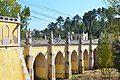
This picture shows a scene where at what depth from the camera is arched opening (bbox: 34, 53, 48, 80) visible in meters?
33.2

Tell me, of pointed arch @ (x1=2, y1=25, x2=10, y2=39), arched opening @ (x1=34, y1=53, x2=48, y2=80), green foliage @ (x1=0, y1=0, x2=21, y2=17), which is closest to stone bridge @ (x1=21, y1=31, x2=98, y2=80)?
arched opening @ (x1=34, y1=53, x2=48, y2=80)

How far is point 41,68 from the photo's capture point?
3388 cm

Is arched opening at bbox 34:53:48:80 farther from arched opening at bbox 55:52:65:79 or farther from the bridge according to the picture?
arched opening at bbox 55:52:65:79

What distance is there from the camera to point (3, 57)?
1753 cm

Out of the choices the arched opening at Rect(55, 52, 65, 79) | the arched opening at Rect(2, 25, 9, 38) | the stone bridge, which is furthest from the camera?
the arched opening at Rect(55, 52, 65, 79)

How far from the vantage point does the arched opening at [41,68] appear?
33156mm

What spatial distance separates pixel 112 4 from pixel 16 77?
9.27 metres

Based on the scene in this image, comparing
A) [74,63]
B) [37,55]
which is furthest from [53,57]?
[74,63]

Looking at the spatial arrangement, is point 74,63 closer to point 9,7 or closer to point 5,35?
point 9,7

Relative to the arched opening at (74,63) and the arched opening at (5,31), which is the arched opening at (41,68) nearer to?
the arched opening at (74,63)

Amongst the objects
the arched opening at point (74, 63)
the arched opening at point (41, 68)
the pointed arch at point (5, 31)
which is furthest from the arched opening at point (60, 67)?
the pointed arch at point (5, 31)

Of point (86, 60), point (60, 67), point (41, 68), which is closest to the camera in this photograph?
point (41, 68)

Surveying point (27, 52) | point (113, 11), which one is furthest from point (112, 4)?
point (27, 52)

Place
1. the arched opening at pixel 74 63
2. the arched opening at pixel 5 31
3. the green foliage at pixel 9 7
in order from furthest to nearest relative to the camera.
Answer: the arched opening at pixel 74 63 < the green foliage at pixel 9 7 < the arched opening at pixel 5 31
